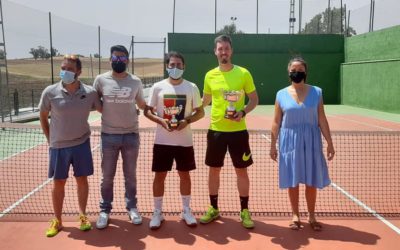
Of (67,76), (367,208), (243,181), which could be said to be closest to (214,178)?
(243,181)

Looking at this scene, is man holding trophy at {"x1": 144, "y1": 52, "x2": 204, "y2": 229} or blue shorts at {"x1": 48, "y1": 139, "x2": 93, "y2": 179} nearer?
blue shorts at {"x1": 48, "y1": 139, "x2": 93, "y2": 179}

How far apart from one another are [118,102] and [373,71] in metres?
20.9

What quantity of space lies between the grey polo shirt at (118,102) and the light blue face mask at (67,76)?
12.4 inches

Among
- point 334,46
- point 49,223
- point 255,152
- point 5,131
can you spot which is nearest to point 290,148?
point 49,223

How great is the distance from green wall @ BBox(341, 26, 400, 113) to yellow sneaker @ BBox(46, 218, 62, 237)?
62.5 feet

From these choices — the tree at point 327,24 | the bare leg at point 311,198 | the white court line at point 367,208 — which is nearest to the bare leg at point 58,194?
the bare leg at point 311,198

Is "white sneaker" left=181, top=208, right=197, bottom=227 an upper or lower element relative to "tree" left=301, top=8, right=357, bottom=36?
lower

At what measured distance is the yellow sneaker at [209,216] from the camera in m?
4.81

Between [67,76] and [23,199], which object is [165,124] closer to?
[67,76]

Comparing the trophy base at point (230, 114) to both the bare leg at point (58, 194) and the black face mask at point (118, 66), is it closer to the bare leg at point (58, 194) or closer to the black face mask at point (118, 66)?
the black face mask at point (118, 66)

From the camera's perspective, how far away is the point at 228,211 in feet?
17.5

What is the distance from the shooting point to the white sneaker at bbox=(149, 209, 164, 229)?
4629 millimetres

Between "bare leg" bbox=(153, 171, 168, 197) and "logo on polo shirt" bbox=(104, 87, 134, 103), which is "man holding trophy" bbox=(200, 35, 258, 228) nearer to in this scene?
"bare leg" bbox=(153, 171, 168, 197)

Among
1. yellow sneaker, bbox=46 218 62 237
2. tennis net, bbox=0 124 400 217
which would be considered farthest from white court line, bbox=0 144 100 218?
yellow sneaker, bbox=46 218 62 237
